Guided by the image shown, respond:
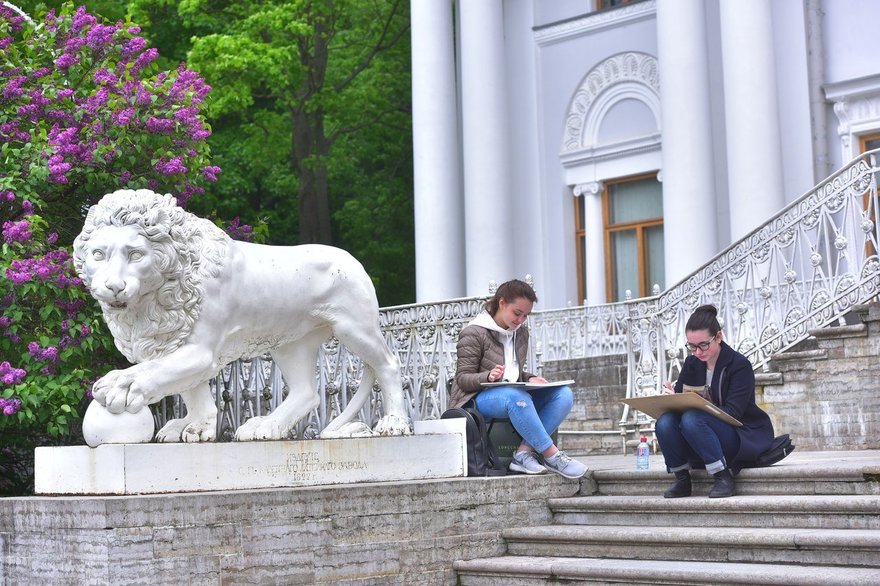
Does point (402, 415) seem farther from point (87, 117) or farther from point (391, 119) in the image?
point (391, 119)

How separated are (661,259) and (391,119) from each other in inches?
307

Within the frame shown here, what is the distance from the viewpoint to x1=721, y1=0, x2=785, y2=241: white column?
59.4 feet

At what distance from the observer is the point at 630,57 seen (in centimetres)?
2212

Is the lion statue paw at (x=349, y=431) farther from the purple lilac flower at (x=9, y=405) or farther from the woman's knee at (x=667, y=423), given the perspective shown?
the purple lilac flower at (x=9, y=405)

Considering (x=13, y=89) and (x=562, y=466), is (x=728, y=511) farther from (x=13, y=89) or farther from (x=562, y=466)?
(x=13, y=89)

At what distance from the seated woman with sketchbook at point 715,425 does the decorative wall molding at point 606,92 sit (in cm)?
1388

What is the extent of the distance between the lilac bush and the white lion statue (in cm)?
204

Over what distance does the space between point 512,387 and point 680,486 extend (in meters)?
1.28

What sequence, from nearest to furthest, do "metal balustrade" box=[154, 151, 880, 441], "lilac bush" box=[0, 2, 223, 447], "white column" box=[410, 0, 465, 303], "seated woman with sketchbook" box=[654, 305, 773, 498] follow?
"seated woman with sketchbook" box=[654, 305, 773, 498], "lilac bush" box=[0, 2, 223, 447], "metal balustrade" box=[154, 151, 880, 441], "white column" box=[410, 0, 465, 303]

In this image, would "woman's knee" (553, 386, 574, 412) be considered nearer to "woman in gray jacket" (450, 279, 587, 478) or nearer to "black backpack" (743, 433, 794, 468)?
"woman in gray jacket" (450, 279, 587, 478)

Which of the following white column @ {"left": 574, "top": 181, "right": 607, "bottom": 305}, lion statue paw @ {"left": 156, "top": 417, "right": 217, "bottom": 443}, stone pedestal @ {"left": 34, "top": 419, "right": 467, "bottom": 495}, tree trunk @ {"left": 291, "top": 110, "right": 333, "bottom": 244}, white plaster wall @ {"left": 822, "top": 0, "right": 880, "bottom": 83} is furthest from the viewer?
tree trunk @ {"left": 291, "top": 110, "right": 333, "bottom": 244}

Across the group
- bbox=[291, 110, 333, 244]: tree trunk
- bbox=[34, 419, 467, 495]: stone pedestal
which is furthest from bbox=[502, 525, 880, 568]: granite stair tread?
bbox=[291, 110, 333, 244]: tree trunk

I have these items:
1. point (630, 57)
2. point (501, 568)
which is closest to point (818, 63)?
point (630, 57)

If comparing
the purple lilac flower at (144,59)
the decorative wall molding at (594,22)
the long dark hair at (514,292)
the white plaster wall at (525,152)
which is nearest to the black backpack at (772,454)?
the long dark hair at (514,292)
